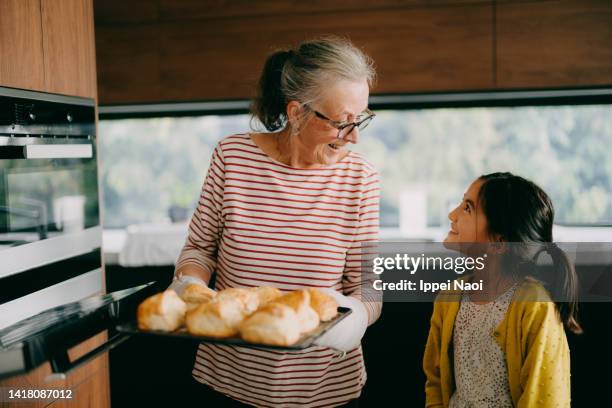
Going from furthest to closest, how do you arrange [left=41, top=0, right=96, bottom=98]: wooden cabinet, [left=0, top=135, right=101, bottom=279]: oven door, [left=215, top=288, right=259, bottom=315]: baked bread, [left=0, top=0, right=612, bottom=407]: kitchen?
[left=0, top=0, right=612, bottom=407]: kitchen
[left=41, top=0, right=96, bottom=98]: wooden cabinet
[left=0, top=135, right=101, bottom=279]: oven door
[left=215, top=288, right=259, bottom=315]: baked bread

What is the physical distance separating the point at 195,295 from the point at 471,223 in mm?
690

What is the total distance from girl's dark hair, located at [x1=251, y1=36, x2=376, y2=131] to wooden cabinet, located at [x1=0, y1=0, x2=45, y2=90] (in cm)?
58

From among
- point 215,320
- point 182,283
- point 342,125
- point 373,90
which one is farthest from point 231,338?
point 373,90

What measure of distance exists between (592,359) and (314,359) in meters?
1.38

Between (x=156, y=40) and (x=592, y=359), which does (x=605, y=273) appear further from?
(x=156, y=40)

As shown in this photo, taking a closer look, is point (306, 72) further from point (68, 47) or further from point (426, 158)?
point (426, 158)

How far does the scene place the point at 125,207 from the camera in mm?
3561

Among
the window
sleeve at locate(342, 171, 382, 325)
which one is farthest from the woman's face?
the window

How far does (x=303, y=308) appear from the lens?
102 centimetres

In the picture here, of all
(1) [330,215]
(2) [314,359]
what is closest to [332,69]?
(1) [330,215]

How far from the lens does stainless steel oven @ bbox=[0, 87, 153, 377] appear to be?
142 cm

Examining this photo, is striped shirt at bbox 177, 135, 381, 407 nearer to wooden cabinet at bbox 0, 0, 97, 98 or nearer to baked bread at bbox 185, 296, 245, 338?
baked bread at bbox 185, 296, 245, 338

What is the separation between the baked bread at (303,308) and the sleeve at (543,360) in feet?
1.71

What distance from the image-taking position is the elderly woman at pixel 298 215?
4.46 feet
